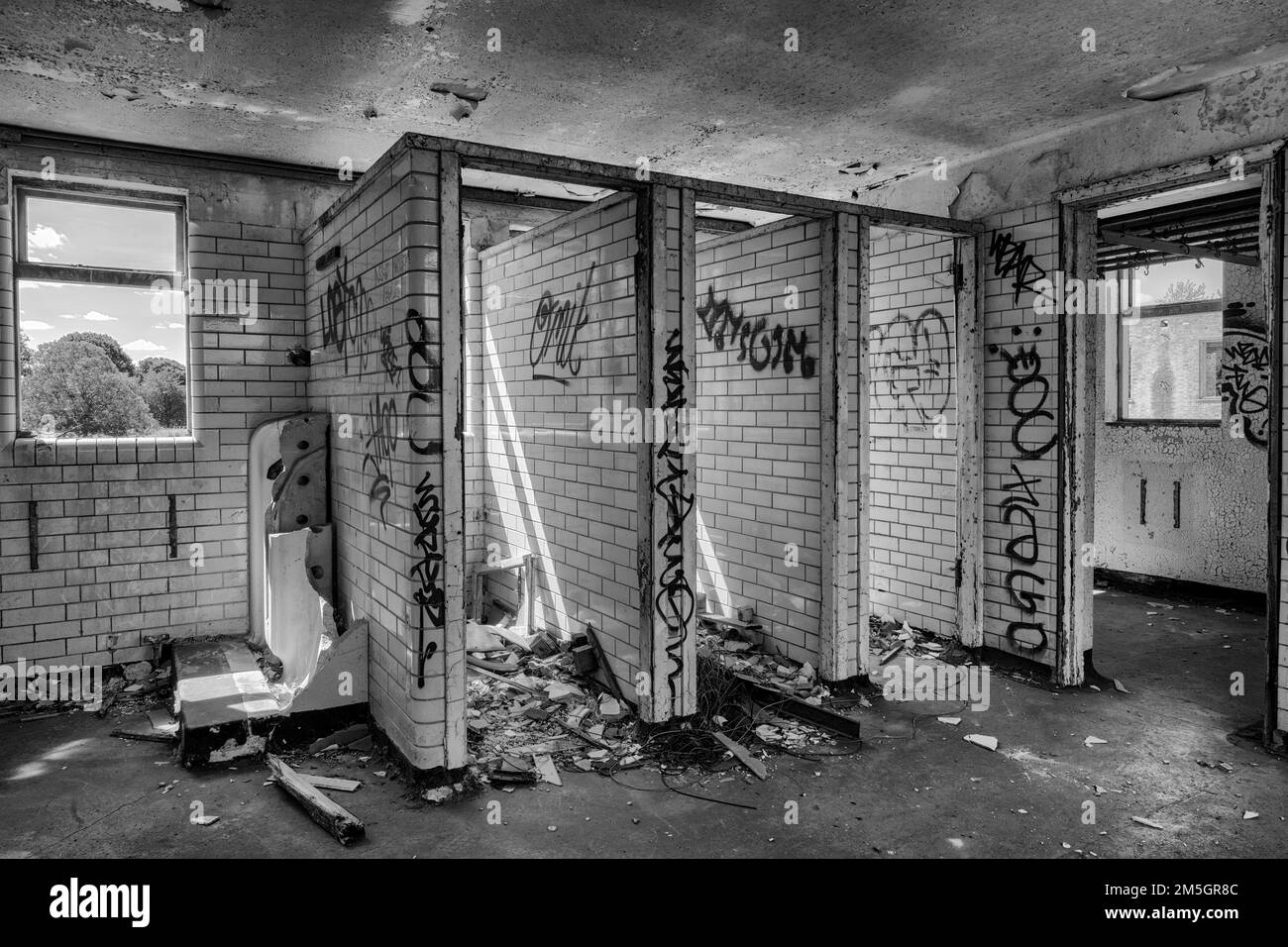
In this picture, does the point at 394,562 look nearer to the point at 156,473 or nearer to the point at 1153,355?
the point at 156,473

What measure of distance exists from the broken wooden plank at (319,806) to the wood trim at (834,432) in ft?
9.41

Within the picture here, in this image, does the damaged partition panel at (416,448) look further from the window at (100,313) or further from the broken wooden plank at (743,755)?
the window at (100,313)

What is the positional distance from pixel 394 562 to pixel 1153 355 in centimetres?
793

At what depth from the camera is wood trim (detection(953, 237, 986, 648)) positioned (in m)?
5.75

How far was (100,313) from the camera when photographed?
5.36 meters

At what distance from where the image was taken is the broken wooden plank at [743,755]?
4.03 m

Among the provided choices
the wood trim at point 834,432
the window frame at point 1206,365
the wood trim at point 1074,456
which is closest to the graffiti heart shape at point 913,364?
the wood trim at point 1074,456

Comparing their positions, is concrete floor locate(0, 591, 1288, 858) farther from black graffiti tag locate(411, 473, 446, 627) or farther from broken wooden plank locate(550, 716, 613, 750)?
black graffiti tag locate(411, 473, 446, 627)

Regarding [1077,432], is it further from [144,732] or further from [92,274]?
[92,274]

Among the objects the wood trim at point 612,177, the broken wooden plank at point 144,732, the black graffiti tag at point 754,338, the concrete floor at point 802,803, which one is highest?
the wood trim at point 612,177

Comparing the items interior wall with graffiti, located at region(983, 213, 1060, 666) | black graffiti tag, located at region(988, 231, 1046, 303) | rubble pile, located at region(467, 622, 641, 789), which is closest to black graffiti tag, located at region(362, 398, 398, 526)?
rubble pile, located at region(467, 622, 641, 789)

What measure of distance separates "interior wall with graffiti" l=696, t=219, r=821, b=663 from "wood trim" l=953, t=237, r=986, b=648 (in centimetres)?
133
